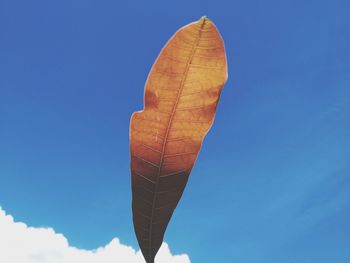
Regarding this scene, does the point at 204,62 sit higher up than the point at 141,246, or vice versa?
the point at 204,62

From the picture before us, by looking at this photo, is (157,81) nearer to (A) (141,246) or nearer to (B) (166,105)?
(B) (166,105)

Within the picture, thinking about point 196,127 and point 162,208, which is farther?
point 162,208

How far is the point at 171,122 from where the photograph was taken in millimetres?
1264

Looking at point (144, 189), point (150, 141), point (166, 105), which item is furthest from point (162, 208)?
point (166, 105)

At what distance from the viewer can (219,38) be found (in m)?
1.16

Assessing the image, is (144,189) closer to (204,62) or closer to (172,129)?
(172,129)

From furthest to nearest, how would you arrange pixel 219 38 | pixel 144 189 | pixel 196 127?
pixel 144 189 < pixel 196 127 < pixel 219 38

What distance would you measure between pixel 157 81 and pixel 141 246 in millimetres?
525

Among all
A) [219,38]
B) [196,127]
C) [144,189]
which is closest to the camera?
[219,38]

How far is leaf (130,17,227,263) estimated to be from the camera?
117 centimetres

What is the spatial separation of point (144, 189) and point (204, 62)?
0.44 m

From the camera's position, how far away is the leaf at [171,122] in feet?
3.84

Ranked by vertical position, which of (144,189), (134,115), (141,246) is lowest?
(141,246)

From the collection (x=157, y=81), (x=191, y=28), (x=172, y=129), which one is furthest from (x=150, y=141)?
(x=191, y=28)
